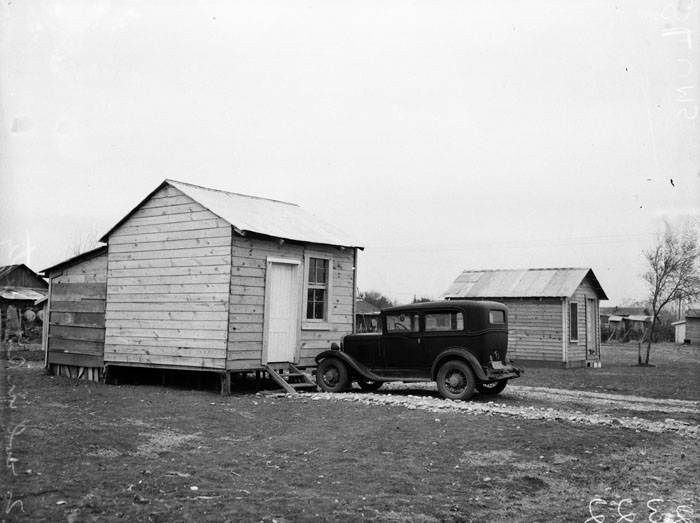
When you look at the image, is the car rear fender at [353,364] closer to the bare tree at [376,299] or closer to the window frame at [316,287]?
the window frame at [316,287]

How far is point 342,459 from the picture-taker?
8125mm

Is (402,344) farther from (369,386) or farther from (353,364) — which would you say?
(369,386)

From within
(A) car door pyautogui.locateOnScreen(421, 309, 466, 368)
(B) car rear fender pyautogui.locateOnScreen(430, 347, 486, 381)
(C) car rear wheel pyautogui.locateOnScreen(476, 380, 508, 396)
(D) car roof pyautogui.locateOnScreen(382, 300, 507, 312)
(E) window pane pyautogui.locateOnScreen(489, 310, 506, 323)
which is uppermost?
(D) car roof pyautogui.locateOnScreen(382, 300, 507, 312)

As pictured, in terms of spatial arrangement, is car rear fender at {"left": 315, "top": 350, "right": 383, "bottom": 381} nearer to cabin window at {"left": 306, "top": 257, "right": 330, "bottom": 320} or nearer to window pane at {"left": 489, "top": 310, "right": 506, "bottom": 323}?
cabin window at {"left": 306, "top": 257, "right": 330, "bottom": 320}

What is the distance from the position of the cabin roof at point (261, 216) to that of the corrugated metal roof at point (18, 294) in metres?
25.3

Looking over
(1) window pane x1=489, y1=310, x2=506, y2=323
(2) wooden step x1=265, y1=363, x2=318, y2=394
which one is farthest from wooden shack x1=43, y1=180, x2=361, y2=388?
(1) window pane x1=489, y1=310, x2=506, y2=323

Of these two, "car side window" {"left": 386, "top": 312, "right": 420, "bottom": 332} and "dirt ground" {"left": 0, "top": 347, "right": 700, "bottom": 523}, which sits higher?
"car side window" {"left": 386, "top": 312, "right": 420, "bottom": 332}

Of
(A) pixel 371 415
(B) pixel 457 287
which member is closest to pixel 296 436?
(A) pixel 371 415

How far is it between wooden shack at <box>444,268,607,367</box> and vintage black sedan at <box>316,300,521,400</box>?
1339 cm

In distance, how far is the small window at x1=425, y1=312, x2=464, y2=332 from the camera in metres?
14.0

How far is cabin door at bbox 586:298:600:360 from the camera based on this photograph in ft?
95.6

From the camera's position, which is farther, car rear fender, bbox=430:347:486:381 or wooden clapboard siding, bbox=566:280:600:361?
wooden clapboard siding, bbox=566:280:600:361

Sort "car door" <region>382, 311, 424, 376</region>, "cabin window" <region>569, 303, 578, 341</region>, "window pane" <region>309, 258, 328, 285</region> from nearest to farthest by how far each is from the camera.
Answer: "car door" <region>382, 311, 424, 376</region> → "window pane" <region>309, 258, 328, 285</region> → "cabin window" <region>569, 303, 578, 341</region>

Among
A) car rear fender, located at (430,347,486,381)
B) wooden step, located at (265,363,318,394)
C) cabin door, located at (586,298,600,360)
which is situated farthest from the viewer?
cabin door, located at (586,298,600,360)
